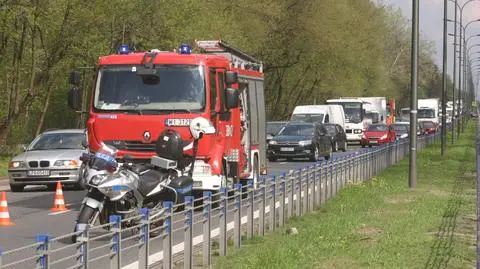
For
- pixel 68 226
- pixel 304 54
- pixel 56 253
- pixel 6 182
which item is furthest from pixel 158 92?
pixel 304 54

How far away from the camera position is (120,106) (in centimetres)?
1605

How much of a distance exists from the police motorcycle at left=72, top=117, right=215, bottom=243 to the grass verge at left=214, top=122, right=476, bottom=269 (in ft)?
3.79

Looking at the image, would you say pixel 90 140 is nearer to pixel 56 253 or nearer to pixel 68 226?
pixel 68 226

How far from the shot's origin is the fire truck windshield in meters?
16.0

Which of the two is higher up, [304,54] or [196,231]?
[304,54]

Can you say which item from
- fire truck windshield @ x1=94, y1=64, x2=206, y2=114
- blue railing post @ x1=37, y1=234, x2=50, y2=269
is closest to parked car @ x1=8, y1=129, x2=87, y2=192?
fire truck windshield @ x1=94, y1=64, x2=206, y2=114

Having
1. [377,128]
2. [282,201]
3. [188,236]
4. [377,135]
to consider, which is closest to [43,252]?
[188,236]

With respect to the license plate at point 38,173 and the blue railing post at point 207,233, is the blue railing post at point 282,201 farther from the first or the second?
the license plate at point 38,173

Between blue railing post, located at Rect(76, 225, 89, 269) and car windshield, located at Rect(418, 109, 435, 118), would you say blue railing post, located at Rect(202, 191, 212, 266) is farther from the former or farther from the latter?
car windshield, located at Rect(418, 109, 435, 118)

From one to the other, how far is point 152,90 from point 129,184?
17.2 feet

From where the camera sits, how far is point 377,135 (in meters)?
54.9

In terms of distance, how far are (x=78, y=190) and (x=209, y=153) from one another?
7.27m

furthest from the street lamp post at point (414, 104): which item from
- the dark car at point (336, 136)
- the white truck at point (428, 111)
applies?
the white truck at point (428, 111)

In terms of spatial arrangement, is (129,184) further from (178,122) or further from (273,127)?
(273,127)
